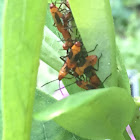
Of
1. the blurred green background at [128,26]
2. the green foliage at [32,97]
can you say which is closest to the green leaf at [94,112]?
the green foliage at [32,97]

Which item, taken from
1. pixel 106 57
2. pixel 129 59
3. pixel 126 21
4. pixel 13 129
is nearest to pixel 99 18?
pixel 106 57

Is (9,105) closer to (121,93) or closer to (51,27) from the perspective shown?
(121,93)

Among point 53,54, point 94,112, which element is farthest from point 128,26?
point 94,112

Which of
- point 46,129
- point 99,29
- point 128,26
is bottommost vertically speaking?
point 128,26

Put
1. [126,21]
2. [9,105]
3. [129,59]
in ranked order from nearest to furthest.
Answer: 1. [9,105]
2. [129,59]
3. [126,21]

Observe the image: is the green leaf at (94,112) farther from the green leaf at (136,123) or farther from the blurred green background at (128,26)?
the blurred green background at (128,26)

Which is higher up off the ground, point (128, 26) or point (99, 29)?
point (99, 29)

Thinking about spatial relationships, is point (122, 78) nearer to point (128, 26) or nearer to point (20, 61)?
point (20, 61)
